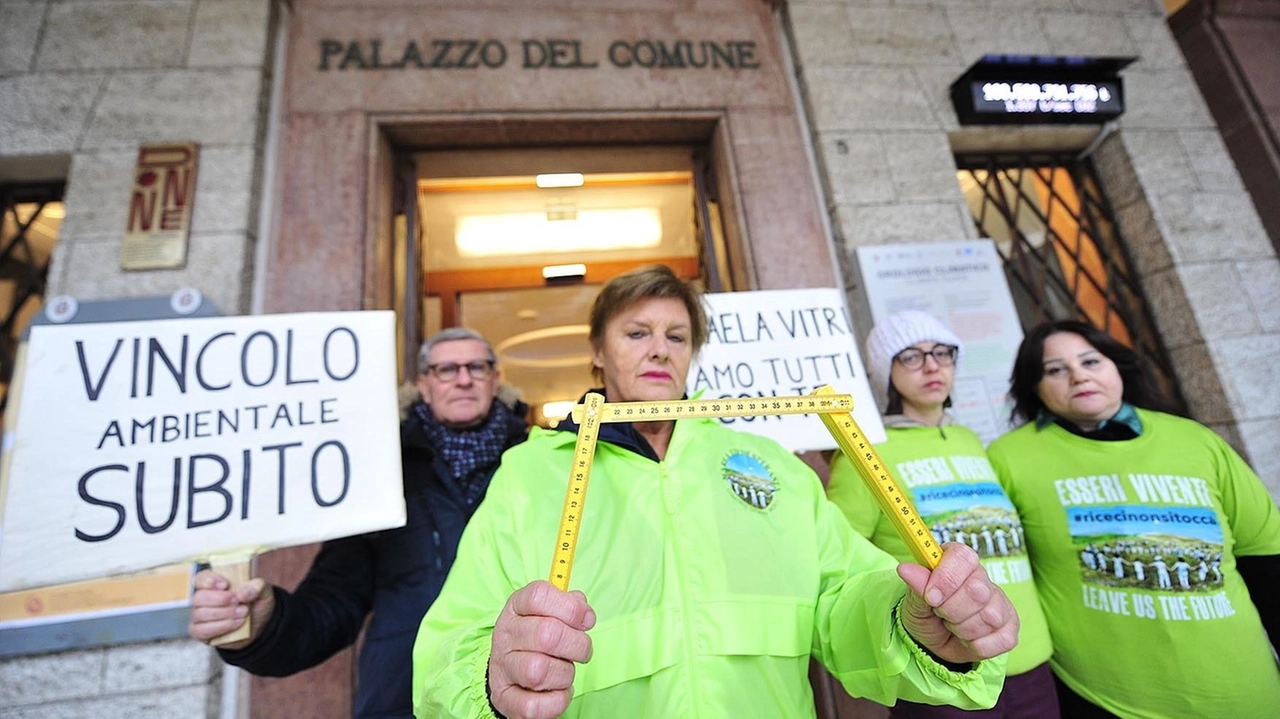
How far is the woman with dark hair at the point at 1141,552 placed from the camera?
5.33ft

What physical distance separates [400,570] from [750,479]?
130cm

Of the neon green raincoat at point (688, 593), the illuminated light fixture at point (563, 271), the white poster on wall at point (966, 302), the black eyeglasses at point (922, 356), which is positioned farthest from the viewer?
the illuminated light fixture at point (563, 271)

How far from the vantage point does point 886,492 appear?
2.93 feet

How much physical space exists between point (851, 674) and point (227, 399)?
77.7 inches

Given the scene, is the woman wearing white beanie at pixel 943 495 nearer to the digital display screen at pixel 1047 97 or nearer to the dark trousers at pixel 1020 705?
the dark trousers at pixel 1020 705

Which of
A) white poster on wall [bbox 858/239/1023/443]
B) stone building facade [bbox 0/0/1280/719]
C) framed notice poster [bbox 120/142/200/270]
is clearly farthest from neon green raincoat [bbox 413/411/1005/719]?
framed notice poster [bbox 120/142/200/270]

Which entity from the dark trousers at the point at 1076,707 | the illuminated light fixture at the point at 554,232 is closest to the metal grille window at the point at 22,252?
the illuminated light fixture at the point at 554,232

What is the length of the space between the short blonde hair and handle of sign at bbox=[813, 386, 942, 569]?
0.70 metres

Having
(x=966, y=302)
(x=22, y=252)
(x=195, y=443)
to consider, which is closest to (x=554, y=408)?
(x=22, y=252)

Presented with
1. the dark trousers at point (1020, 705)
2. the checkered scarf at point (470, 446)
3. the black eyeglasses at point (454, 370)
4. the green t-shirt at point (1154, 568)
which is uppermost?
the black eyeglasses at point (454, 370)

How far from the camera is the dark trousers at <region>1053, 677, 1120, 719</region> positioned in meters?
1.71

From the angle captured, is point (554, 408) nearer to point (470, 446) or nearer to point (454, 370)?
point (454, 370)

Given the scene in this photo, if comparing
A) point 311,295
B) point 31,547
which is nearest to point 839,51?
point 311,295

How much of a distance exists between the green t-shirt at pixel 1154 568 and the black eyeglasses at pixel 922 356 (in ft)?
1.59
